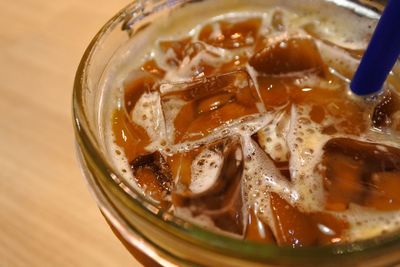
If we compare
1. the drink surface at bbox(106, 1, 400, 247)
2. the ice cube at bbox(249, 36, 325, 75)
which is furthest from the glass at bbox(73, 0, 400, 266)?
the ice cube at bbox(249, 36, 325, 75)

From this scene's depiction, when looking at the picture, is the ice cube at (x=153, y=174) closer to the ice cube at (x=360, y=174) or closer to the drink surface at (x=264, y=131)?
A: the drink surface at (x=264, y=131)

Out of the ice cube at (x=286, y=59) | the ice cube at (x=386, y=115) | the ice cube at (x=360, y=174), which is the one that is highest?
the ice cube at (x=286, y=59)

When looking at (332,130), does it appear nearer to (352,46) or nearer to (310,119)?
(310,119)

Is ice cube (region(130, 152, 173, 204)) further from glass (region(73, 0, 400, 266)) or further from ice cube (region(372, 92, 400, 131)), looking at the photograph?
ice cube (region(372, 92, 400, 131))

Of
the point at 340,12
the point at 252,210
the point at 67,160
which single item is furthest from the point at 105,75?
the point at 340,12

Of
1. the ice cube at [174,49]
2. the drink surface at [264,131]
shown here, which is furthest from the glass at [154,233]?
the ice cube at [174,49]

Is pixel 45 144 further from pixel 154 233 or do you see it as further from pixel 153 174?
pixel 154 233

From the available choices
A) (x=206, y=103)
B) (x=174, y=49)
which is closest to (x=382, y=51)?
(x=206, y=103)
